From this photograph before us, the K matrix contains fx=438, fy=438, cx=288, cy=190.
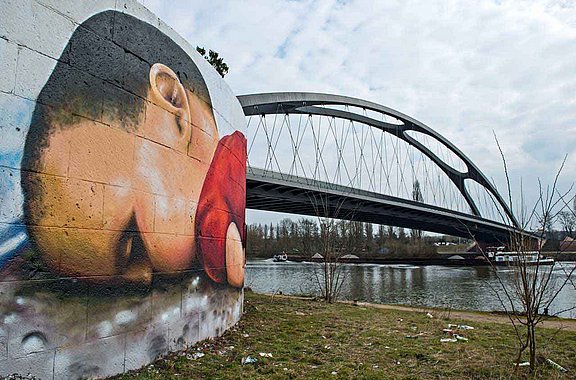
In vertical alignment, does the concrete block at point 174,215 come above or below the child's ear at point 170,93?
below

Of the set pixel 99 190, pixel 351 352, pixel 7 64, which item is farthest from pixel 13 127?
pixel 351 352

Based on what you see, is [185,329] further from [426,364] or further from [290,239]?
[290,239]

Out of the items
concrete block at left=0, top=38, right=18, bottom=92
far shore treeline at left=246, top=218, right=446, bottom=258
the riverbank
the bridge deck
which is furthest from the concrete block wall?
far shore treeline at left=246, top=218, right=446, bottom=258

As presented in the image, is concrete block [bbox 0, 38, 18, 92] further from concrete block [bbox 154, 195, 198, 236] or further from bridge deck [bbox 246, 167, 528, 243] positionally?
bridge deck [bbox 246, 167, 528, 243]

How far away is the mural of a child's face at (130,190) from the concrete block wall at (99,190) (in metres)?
0.02

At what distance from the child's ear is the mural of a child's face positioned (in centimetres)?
1

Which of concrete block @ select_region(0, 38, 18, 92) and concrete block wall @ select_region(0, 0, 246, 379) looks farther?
concrete block wall @ select_region(0, 0, 246, 379)

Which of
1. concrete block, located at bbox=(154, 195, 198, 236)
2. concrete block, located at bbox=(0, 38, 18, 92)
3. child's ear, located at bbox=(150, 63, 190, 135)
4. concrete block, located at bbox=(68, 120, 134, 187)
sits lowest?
concrete block, located at bbox=(154, 195, 198, 236)

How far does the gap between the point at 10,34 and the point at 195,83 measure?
296cm

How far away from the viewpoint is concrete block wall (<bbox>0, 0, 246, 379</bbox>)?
3924 mm

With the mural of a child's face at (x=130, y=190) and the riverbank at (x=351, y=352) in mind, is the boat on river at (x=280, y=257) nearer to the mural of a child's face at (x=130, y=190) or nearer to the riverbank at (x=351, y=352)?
the riverbank at (x=351, y=352)

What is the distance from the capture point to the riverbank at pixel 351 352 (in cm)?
559

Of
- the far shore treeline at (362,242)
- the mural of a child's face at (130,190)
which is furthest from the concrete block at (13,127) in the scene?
the far shore treeline at (362,242)

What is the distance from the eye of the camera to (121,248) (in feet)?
16.2
